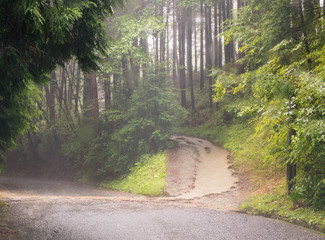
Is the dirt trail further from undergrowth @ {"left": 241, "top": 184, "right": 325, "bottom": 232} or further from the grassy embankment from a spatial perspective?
undergrowth @ {"left": 241, "top": 184, "right": 325, "bottom": 232}

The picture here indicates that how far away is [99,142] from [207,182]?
9.93 m

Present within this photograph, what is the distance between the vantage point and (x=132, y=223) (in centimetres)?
654

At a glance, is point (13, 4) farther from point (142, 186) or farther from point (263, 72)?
point (142, 186)

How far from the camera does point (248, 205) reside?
849 cm

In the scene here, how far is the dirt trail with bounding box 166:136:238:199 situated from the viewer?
→ 37.5 ft

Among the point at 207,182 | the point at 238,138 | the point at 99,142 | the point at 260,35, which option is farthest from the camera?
the point at 99,142

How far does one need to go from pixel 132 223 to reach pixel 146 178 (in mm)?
7152

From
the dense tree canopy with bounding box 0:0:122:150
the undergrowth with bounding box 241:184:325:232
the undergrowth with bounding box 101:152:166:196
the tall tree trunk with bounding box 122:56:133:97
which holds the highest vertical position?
the tall tree trunk with bounding box 122:56:133:97

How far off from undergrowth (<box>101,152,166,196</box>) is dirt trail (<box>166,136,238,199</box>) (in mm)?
414

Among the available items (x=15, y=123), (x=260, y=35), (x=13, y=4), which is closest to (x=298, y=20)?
(x=260, y=35)

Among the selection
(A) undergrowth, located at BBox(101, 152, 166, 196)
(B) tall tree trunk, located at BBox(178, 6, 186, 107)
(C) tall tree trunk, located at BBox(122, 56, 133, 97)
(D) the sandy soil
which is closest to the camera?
(D) the sandy soil

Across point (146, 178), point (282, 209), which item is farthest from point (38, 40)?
point (146, 178)

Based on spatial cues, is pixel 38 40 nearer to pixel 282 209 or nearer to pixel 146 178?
pixel 282 209

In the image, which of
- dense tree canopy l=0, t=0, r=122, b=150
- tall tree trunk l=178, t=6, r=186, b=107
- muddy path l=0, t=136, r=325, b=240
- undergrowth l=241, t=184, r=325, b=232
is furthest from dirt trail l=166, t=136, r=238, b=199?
tall tree trunk l=178, t=6, r=186, b=107
